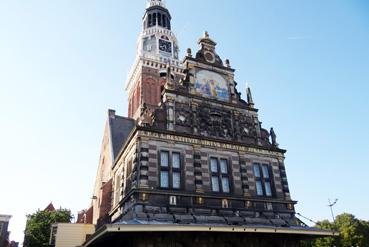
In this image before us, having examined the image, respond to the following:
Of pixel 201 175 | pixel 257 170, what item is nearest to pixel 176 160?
pixel 201 175

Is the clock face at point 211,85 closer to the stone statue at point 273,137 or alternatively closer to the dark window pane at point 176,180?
the stone statue at point 273,137

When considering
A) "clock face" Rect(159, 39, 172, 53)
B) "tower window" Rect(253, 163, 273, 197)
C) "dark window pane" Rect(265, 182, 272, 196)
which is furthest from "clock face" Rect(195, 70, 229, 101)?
"clock face" Rect(159, 39, 172, 53)

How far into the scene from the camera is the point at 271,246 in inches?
702

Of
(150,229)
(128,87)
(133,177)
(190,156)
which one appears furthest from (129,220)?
(128,87)

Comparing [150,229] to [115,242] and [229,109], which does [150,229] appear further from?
[229,109]

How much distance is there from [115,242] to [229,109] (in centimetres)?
1072

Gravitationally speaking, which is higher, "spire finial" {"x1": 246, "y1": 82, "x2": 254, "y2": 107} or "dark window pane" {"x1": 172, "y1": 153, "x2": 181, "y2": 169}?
"spire finial" {"x1": 246, "y1": 82, "x2": 254, "y2": 107}

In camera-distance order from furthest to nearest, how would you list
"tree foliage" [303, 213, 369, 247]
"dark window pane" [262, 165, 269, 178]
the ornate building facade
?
"tree foliage" [303, 213, 369, 247], "dark window pane" [262, 165, 269, 178], the ornate building facade

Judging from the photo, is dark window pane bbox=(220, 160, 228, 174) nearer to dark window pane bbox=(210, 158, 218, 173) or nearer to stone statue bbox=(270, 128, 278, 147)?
dark window pane bbox=(210, 158, 218, 173)

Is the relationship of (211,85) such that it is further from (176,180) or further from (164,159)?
(176,180)

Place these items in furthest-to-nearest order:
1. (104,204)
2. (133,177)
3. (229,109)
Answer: (104,204), (229,109), (133,177)

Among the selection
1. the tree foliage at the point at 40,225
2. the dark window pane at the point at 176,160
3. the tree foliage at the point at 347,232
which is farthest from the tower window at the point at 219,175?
the tree foliage at the point at 347,232

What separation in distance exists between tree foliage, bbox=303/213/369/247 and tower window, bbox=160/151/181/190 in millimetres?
30943

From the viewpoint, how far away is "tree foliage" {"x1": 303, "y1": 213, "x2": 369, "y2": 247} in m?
42.8
